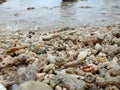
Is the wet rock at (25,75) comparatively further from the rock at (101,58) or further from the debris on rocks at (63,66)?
the rock at (101,58)

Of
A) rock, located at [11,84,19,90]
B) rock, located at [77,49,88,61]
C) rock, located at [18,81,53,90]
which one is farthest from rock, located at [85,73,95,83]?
rock, located at [11,84,19,90]

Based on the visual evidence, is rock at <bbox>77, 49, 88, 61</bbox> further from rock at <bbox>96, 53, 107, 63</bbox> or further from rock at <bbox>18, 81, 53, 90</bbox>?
rock at <bbox>18, 81, 53, 90</bbox>

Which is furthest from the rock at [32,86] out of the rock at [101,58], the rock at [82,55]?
the rock at [101,58]

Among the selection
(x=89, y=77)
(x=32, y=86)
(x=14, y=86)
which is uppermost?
(x=32, y=86)

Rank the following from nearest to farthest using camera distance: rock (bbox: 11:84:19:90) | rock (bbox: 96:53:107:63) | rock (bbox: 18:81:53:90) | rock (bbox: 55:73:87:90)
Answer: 1. rock (bbox: 18:81:53:90)
2. rock (bbox: 55:73:87:90)
3. rock (bbox: 11:84:19:90)
4. rock (bbox: 96:53:107:63)

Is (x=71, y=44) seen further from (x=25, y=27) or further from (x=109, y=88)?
(x=25, y=27)

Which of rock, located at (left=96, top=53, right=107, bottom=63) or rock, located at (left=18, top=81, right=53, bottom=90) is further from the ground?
rock, located at (left=18, top=81, right=53, bottom=90)

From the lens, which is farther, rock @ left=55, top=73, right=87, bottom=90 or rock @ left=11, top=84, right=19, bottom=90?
rock @ left=11, top=84, right=19, bottom=90

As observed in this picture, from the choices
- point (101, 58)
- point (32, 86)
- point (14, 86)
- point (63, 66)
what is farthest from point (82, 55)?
point (32, 86)

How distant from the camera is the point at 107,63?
4469 millimetres

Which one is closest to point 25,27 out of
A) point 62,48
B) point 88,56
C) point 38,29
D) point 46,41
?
point 38,29

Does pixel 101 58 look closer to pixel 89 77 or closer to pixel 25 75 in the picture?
pixel 89 77

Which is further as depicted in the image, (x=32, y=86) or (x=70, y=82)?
(x=70, y=82)

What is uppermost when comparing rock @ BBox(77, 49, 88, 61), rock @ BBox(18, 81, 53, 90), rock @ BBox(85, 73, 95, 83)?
rock @ BBox(18, 81, 53, 90)
